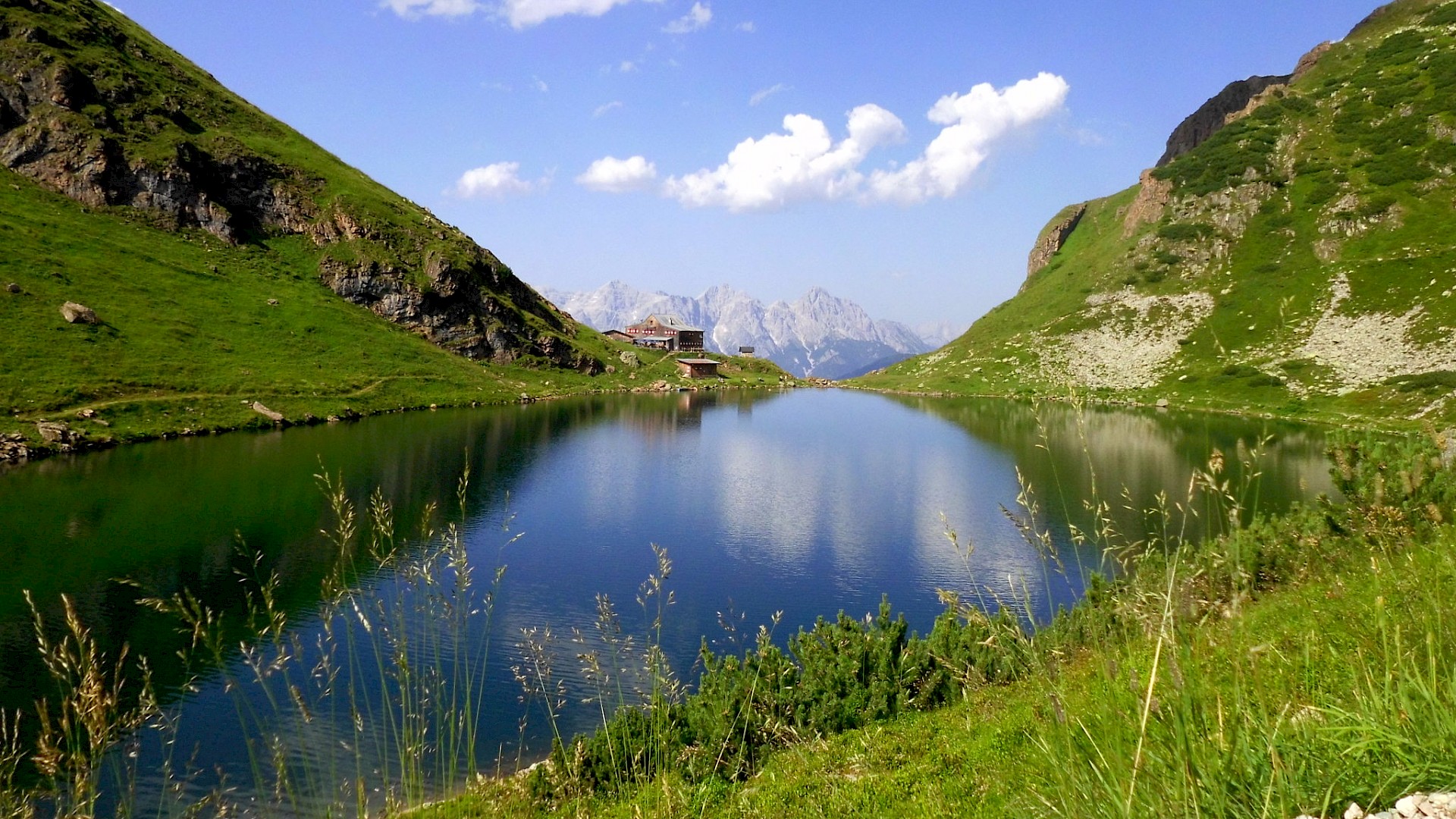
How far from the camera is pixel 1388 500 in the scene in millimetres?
15281

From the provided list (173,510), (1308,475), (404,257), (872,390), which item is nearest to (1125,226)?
(872,390)

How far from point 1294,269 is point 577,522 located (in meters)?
138

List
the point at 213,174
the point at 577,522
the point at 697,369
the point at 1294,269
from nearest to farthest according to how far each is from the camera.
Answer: the point at 577,522 → the point at 213,174 → the point at 1294,269 → the point at 697,369

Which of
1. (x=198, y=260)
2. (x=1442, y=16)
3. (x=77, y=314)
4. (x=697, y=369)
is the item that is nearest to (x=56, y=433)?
(x=77, y=314)

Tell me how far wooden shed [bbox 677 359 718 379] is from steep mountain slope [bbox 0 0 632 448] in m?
26.0

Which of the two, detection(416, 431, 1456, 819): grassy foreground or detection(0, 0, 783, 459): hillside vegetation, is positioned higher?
detection(0, 0, 783, 459): hillside vegetation

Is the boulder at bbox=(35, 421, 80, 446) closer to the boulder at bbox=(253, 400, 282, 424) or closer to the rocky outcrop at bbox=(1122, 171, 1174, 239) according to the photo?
the boulder at bbox=(253, 400, 282, 424)

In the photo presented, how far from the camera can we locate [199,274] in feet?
A: 324

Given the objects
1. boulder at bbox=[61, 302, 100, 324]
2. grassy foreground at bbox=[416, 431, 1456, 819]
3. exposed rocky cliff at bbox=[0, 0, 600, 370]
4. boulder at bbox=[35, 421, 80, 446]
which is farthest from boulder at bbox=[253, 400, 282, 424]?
grassy foreground at bbox=[416, 431, 1456, 819]

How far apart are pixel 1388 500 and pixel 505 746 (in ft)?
74.2

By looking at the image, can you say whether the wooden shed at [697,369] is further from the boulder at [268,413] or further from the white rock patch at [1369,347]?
the white rock patch at [1369,347]

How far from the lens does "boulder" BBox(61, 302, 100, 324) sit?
70.3 metres

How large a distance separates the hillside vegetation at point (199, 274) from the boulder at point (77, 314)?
3.11 ft

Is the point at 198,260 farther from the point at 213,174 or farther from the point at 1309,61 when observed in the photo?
the point at 1309,61
